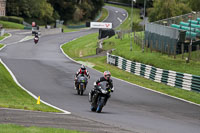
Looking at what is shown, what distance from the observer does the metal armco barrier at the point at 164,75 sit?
103 feet

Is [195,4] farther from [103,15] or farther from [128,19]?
[103,15]

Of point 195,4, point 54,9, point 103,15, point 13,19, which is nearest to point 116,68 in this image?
point 195,4

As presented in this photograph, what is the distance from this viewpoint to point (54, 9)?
128m

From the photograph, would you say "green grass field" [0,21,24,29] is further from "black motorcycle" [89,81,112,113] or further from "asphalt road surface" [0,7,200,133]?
"black motorcycle" [89,81,112,113]

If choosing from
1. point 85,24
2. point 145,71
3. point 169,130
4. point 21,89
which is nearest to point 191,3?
point 85,24

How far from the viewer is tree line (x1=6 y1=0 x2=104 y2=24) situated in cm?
10969

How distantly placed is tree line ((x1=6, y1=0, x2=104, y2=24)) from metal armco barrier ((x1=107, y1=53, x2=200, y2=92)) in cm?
6806

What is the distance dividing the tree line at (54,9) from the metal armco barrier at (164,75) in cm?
6806

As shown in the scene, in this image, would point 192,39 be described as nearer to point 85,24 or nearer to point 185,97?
point 185,97

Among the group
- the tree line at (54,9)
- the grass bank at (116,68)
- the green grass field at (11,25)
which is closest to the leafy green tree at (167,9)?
the grass bank at (116,68)

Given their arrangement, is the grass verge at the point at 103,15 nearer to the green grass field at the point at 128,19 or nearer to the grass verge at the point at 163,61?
the green grass field at the point at 128,19

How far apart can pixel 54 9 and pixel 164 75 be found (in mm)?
95312

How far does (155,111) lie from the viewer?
2061cm

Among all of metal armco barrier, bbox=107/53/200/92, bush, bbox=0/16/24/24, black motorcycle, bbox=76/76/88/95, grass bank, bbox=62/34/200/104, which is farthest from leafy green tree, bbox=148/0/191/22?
black motorcycle, bbox=76/76/88/95
